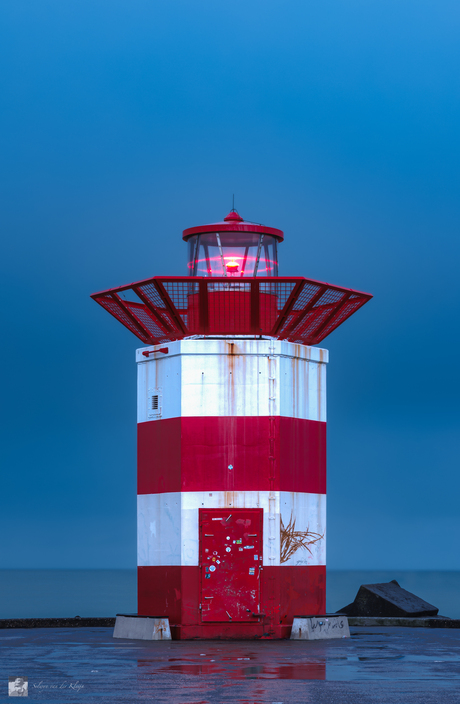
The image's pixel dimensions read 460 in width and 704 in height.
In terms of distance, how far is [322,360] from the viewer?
55.2 feet

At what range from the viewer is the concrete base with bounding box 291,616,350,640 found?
15422mm

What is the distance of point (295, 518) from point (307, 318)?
10.4 feet

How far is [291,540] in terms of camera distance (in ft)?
51.9

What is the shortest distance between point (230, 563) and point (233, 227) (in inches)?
210

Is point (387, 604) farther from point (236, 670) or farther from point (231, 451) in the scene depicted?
point (236, 670)

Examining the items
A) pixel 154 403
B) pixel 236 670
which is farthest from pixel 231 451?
pixel 236 670

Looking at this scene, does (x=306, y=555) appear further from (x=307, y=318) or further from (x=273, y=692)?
(x=273, y=692)

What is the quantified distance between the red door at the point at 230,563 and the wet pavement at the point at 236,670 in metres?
0.64

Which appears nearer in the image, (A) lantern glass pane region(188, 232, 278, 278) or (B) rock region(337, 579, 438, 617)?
(A) lantern glass pane region(188, 232, 278, 278)

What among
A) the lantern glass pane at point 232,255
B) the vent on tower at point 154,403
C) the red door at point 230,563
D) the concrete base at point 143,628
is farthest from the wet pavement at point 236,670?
the lantern glass pane at point 232,255

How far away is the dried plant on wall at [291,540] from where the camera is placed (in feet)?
51.5

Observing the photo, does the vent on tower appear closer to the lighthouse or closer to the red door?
the lighthouse

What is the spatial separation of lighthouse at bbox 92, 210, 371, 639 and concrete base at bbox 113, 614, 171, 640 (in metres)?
0.22

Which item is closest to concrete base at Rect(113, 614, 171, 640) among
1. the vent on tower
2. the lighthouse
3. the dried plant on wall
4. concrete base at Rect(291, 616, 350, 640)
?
the lighthouse
